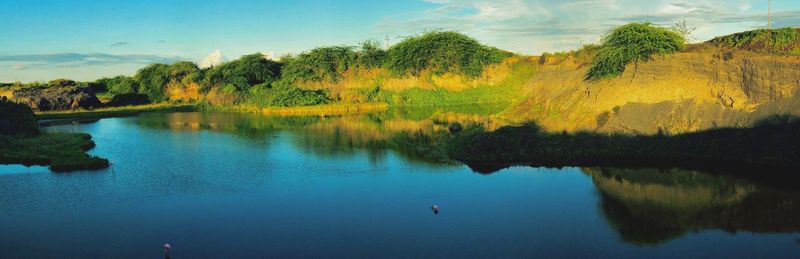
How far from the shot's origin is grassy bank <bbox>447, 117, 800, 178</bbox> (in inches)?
1155

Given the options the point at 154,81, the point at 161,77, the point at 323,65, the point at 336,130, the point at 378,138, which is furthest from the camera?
the point at 154,81

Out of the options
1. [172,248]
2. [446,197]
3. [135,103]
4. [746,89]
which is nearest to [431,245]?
[446,197]

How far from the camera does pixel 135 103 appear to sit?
9544 centimetres

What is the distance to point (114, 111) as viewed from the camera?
81.2 meters

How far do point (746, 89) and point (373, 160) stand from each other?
2191 centimetres

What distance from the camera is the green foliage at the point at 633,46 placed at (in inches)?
1506

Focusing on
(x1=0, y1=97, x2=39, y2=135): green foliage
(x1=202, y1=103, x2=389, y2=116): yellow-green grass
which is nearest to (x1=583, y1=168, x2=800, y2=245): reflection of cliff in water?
(x1=0, y1=97, x2=39, y2=135): green foliage

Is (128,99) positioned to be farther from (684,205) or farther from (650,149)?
(684,205)

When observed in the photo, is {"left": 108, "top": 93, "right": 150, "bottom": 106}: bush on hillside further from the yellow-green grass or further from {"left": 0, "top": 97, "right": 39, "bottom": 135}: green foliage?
{"left": 0, "top": 97, "right": 39, "bottom": 135}: green foliage

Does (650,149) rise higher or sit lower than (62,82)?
lower

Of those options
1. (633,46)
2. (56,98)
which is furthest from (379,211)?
(56,98)

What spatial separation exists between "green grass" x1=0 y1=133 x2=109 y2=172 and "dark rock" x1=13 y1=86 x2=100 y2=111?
38.3m

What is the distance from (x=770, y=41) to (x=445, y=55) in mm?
47392

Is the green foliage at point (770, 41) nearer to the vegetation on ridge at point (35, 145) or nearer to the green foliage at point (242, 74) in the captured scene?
the vegetation on ridge at point (35, 145)
